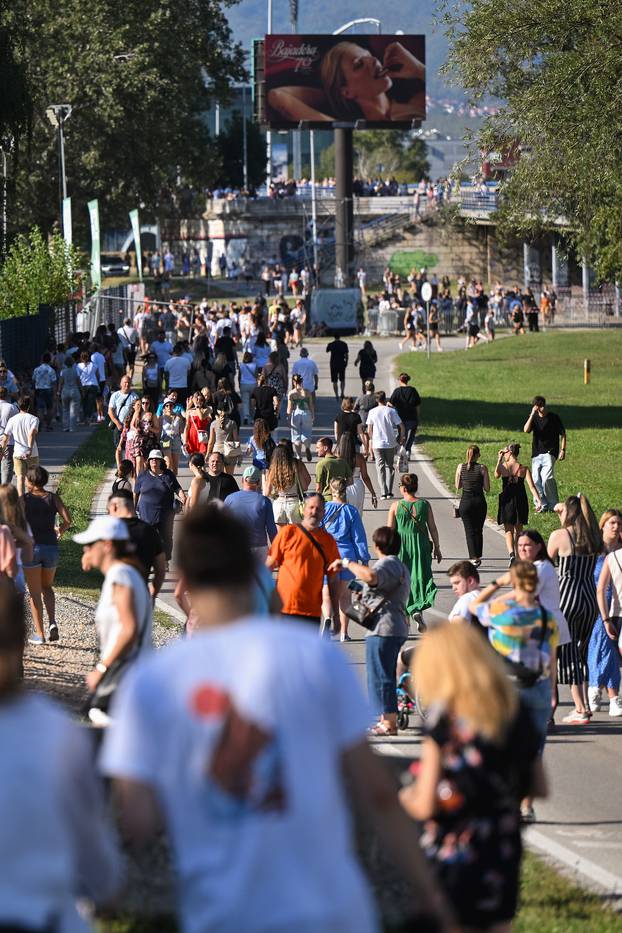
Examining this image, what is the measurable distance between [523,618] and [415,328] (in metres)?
50.8

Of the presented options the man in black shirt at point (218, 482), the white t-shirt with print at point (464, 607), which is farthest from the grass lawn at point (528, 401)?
the white t-shirt with print at point (464, 607)

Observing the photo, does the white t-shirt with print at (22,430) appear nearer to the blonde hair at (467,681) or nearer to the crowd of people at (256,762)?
the crowd of people at (256,762)

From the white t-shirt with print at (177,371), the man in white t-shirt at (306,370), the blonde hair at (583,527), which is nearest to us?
the blonde hair at (583,527)

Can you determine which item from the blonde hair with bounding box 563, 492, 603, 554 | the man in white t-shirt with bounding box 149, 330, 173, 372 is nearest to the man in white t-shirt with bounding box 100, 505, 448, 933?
the blonde hair with bounding box 563, 492, 603, 554

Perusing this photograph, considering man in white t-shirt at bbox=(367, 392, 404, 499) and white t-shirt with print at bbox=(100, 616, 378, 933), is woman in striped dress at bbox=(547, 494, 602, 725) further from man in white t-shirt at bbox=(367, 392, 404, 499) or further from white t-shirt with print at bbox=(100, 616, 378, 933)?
man in white t-shirt at bbox=(367, 392, 404, 499)

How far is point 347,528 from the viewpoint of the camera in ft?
45.6

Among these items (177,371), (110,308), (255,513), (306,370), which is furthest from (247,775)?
(110,308)

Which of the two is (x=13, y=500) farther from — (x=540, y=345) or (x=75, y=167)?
(x=75, y=167)

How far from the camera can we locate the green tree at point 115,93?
72188mm

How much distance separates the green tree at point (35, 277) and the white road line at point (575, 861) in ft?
103

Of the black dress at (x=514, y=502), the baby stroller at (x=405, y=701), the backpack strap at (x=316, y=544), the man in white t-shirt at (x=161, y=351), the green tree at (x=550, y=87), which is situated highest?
the green tree at (x=550, y=87)

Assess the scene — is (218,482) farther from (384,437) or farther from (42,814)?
(42,814)

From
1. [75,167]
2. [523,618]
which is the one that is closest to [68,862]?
[523,618]

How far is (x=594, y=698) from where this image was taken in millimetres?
12133
